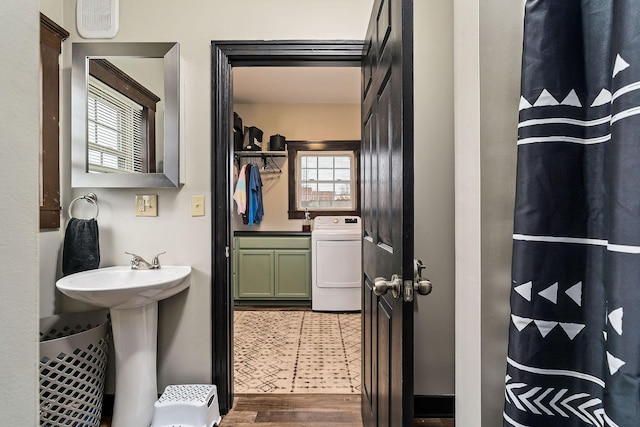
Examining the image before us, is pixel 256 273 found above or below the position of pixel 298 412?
above

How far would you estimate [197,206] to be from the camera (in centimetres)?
197

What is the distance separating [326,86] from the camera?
161 inches

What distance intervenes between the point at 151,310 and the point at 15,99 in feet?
4.77

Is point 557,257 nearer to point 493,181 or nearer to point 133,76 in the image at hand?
point 493,181

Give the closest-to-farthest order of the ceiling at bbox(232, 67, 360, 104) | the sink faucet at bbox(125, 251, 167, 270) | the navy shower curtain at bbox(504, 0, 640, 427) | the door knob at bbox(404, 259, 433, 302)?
the navy shower curtain at bbox(504, 0, 640, 427) → the door knob at bbox(404, 259, 433, 302) → the sink faucet at bbox(125, 251, 167, 270) → the ceiling at bbox(232, 67, 360, 104)

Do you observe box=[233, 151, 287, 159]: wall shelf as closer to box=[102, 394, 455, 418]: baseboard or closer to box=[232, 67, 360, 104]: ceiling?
box=[232, 67, 360, 104]: ceiling

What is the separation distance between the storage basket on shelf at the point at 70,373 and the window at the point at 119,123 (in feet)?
2.90

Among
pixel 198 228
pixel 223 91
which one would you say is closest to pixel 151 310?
pixel 198 228

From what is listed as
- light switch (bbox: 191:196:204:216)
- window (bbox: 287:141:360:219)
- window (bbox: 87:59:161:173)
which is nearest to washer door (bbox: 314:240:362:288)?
window (bbox: 287:141:360:219)

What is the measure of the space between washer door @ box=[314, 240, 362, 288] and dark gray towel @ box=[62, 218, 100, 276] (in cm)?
245

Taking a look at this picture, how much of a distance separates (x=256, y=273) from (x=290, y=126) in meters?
2.02

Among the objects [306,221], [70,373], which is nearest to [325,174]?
[306,221]

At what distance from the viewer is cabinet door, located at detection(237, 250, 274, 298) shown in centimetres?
423

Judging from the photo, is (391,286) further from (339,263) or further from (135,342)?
(339,263)
